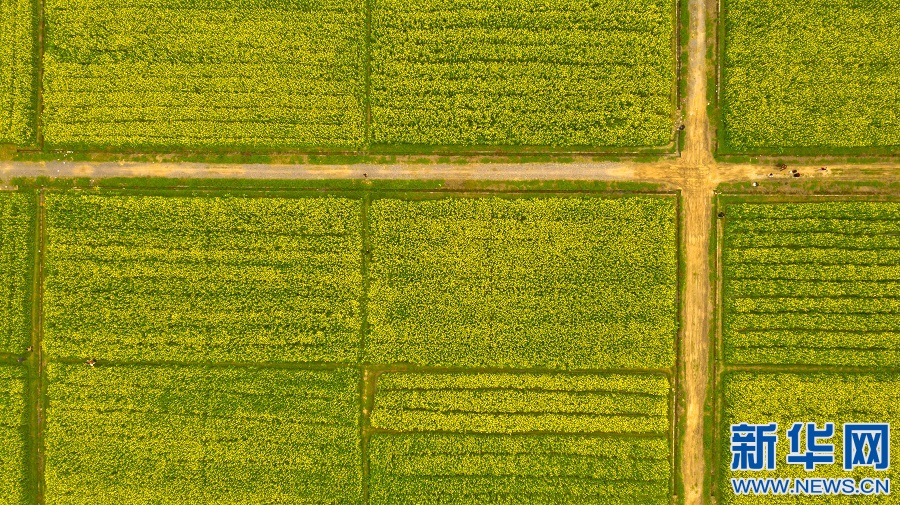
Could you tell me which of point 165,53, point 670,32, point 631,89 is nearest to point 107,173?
point 165,53

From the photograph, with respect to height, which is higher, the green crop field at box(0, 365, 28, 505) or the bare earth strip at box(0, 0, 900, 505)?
the bare earth strip at box(0, 0, 900, 505)

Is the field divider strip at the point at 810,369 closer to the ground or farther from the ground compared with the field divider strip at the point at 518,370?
farther from the ground

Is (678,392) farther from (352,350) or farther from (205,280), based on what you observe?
(205,280)

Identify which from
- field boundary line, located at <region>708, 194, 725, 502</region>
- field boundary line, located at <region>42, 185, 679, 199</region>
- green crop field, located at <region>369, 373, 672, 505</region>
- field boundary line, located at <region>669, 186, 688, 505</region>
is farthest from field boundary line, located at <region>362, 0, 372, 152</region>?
field boundary line, located at <region>708, 194, 725, 502</region>

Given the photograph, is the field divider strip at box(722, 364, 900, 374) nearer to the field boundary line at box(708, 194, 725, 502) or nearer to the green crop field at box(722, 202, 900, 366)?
the green crop field at box(722, 202, 900, 366)

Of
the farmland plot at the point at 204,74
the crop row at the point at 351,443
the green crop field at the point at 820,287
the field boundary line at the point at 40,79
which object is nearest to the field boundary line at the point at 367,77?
the farmland plot at the point at 204,74

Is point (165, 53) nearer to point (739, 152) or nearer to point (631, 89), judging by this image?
point (631, 89)

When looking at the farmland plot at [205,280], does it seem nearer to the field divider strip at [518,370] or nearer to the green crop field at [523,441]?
the field divider strip at [518,370]
